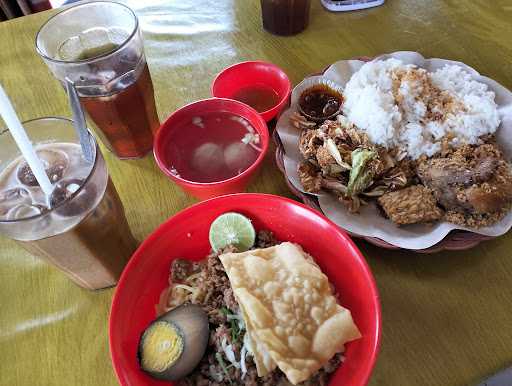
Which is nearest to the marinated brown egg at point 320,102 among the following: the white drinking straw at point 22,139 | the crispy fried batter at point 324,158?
the crispy fried batter at point 324,158

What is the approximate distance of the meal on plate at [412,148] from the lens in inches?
48.4

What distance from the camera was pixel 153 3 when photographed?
212cm

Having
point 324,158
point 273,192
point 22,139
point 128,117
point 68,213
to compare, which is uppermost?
point 22,139

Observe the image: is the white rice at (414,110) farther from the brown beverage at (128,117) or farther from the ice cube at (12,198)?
the ice cube at (12,198)

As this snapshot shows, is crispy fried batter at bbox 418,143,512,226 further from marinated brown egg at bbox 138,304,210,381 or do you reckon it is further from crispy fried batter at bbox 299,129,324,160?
marinated brown egg at bbox 138,304,210,381

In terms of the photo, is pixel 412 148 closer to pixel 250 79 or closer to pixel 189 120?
pixel 250 79

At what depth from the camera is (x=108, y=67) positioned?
119cm

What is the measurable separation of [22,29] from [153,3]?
67 cm

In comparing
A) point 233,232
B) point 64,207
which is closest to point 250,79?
point 233,232

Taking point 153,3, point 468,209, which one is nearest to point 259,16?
point 153,3

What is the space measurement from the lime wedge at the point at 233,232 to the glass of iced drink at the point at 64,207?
27cm

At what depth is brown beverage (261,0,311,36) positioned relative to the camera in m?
1.81

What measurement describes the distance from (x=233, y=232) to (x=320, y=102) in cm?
71

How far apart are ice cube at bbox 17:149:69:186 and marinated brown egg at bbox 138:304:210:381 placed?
0.45 meters
